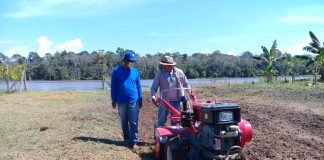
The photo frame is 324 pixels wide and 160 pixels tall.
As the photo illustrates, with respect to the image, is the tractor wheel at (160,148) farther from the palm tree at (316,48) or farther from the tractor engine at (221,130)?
the palm tree at (316,48)

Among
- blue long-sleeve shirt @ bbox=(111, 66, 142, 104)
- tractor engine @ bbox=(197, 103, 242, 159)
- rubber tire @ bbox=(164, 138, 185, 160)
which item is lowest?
rubber tire @ bbox=(164, 138, 185, 160)

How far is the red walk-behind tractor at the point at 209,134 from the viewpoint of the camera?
576 cm

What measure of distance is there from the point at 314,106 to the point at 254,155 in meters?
10.2

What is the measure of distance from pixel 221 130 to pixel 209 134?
0.18 metres

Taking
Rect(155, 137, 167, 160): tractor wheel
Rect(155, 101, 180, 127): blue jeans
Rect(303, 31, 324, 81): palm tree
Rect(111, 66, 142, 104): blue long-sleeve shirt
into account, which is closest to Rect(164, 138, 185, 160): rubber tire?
Rect(155, 137, 167, 160): tractor wheel

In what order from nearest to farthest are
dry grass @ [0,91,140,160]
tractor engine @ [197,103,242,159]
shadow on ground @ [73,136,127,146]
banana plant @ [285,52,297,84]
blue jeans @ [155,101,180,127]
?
tractor engine @ [197,103,242,159], dry grass @ [0,91,140,160], blue jeans @ [155,101,180,127], shadow on ground @ [73,136,127,146], banana plant @ [285,52,297,84]

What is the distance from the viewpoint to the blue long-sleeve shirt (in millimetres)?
8312

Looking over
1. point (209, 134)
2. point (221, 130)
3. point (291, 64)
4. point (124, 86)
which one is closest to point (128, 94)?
point (124, 86)

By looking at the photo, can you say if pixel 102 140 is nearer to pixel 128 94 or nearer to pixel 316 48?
pixel 128 94

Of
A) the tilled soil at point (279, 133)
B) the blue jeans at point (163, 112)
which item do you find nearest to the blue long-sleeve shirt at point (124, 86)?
the blue jeans at point (163, 112)

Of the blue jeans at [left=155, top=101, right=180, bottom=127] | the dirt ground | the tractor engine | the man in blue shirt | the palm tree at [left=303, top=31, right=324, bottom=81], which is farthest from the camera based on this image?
the palm tree at [left=303, top=31, right=324, bottom=81]

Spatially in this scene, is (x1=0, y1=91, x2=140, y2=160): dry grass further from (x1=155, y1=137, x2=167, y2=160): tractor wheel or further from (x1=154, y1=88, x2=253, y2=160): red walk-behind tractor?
(x1=154, y1=88, x2=253, y2=160): red walk-behind tractor

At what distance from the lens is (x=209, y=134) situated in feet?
19.2

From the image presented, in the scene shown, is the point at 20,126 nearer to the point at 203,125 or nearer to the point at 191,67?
the point at 203,125
